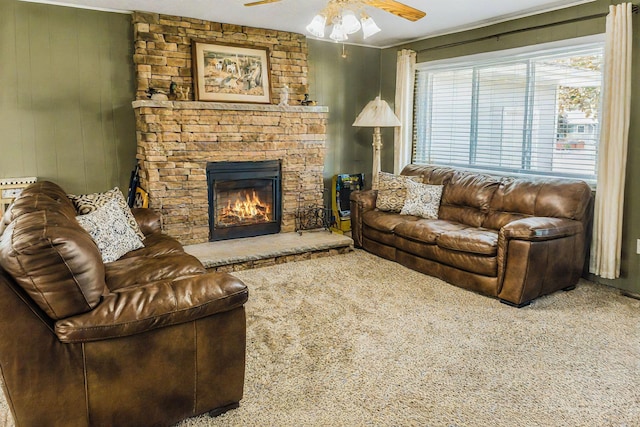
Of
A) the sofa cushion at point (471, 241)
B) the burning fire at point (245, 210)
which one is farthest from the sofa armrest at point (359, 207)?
the sofa cushion at point (471, 241)

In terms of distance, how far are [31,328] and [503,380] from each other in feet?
7.34

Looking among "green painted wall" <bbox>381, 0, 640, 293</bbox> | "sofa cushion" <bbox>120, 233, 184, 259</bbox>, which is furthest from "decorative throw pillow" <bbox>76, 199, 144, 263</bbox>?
"green painted wall" <bbox>381, 0, 640, 293</bbox>

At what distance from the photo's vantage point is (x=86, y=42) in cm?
452

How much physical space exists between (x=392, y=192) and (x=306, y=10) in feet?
6.49

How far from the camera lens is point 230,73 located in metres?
5.11

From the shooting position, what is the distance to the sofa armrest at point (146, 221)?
3881mm

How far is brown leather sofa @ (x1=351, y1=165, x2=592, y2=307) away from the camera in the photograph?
3600 mm

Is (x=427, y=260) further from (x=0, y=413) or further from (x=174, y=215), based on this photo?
(x=0, y=413)

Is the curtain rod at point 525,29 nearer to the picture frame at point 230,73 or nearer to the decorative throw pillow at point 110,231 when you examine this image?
the picture frame at point 230,73

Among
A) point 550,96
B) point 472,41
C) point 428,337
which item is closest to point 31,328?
point 428,337

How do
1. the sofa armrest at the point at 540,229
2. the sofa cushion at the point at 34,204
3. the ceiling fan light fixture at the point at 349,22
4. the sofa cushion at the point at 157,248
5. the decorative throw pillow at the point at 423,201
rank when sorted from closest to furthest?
the sofa cushion at the point at 34,204
the ceiling fan light fixture at the point at 349,22
the sofa cushion at the point at 157,248
the sofa armrest at the point at 540,229
the decorative throw pillow at the point at 423,201

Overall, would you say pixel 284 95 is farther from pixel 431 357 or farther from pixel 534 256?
pixel 431 357

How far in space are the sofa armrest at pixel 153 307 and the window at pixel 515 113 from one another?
3.54m

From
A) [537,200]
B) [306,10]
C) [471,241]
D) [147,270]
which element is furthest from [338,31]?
[537,200]
